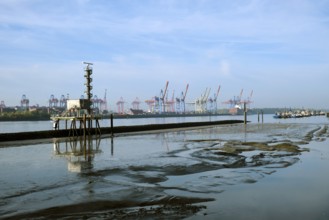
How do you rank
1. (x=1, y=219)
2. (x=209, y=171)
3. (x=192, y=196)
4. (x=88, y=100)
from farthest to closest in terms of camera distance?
(x=88, y=100) → (x=209, y=171) → (x=192, y=196) → (x=1, y=219)

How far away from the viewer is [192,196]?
9539 mm

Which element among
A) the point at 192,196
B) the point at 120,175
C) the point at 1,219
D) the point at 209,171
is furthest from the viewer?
the point at 209,171

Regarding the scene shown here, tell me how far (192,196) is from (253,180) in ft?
10.5

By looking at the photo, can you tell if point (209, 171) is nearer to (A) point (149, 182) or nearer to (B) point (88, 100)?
(A) point (149, 182)

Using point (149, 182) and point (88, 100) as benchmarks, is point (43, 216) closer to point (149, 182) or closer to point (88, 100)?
point (149, 182)

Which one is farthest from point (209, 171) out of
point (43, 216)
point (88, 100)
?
point (88, 100)

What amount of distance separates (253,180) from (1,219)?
25.5 ft

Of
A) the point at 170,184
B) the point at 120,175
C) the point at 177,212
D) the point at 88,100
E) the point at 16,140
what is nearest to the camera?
the point at 177,212

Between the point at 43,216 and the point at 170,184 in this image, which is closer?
the point at 43,216

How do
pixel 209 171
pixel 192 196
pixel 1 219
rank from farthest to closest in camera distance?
pixel 209 171 → pixel 192 196 → pixel 1 219

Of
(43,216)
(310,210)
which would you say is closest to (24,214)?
(43,216)

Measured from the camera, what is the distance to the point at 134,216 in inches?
299

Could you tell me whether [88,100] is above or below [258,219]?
above

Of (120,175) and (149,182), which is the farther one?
(120,175)
